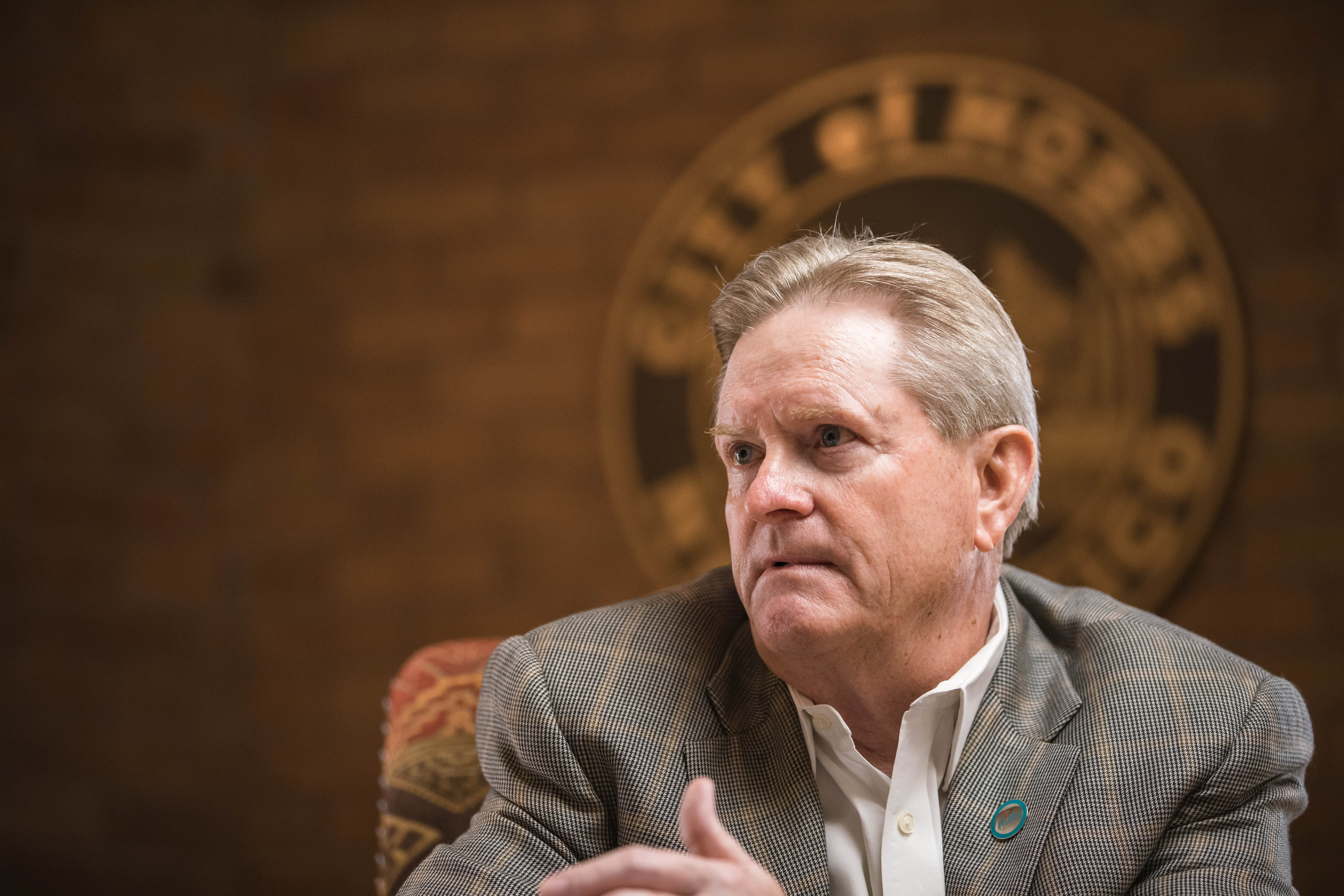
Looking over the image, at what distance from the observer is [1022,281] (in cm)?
249

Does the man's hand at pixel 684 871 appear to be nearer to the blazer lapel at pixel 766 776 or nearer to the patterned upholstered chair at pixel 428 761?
the blazer lapel at pixel 766 776

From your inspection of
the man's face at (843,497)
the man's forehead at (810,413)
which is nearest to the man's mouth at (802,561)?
the man's face at (843,497)

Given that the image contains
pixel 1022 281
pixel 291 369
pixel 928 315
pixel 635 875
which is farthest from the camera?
pixel 291 369

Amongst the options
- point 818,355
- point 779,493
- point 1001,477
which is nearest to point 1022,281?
point 1001,477

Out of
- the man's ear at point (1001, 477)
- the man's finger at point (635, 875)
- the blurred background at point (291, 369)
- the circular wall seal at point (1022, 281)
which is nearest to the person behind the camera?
the man's finger at point (635, 875)

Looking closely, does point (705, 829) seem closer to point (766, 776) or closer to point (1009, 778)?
point (766, 776)

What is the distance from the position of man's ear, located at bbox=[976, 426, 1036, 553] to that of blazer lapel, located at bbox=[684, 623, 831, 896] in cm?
33

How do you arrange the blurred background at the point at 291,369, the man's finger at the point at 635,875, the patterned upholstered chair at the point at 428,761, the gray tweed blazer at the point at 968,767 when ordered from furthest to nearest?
the blurred background at the point at 291,369 → the patterned upholstered chair at the point at 428,761 → the gray tweed blazer at the point at 968,767 → the man's finger at the point at 635,875

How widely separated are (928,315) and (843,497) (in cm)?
27

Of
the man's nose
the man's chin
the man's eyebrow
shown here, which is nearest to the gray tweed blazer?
the man's chin

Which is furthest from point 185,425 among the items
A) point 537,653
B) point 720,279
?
point 537,653

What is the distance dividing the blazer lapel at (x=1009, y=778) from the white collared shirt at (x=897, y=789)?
0.02m

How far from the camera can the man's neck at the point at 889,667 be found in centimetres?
128

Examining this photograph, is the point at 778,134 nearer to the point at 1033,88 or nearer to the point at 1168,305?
the point at 1033,88
